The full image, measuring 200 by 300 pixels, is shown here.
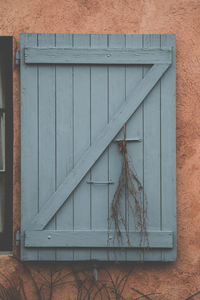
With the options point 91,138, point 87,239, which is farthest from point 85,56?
point 87,239

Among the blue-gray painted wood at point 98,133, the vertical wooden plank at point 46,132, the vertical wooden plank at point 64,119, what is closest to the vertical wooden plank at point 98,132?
the blue-gray painted wood at point 98,133

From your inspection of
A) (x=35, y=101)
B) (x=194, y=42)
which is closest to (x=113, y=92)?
(x=35, y=101)

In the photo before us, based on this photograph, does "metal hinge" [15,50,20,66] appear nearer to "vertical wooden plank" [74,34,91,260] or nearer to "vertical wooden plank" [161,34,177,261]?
"vertical wooden plank" [74,34,91,260]

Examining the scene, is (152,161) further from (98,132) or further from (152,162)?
(98,132)

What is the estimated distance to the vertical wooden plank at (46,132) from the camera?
283cm

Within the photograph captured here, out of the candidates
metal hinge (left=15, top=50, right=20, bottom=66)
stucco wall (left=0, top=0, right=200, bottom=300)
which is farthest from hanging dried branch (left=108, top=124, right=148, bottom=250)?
metal hinge (left=15, top=50, right=20, bottom=66)

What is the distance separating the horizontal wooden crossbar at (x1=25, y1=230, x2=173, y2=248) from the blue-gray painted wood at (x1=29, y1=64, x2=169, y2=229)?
86mm

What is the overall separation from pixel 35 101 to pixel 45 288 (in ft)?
4.84

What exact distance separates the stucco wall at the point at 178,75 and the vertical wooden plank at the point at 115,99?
6.5 inches

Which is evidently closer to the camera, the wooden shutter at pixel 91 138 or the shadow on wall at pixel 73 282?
the wooden shutter at pixel 91 138

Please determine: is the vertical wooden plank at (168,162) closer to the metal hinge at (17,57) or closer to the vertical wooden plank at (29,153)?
the vertical wooden plank at (29,153)

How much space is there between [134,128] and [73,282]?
1.31 metres

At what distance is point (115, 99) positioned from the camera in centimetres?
285

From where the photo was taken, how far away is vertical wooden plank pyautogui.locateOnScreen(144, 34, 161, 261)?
2.82 m
